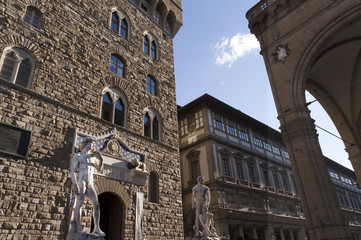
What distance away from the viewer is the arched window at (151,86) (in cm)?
1519

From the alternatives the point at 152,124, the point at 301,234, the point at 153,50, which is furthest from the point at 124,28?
the point at 301,234

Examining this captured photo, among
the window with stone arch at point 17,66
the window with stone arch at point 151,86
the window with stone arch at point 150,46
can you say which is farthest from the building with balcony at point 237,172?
the window with stone arch at point 17,66

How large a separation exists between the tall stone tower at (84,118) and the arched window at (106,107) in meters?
0.05

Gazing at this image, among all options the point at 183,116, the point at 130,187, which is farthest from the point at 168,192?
the point at 183,116

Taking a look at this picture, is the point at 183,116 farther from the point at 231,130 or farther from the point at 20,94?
the point at 20,94

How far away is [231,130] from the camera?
25156mm

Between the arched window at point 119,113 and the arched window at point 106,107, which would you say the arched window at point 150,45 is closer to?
the arched window at point 119,113

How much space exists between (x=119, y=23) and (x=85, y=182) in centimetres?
1079

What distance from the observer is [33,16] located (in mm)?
10758

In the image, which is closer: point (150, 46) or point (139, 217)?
point (139, 217)

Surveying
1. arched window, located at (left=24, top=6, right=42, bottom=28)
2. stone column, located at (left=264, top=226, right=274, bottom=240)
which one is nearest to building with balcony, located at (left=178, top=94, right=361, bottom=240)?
stone column, located at (left=264, top=226, right=274, bottom=240)

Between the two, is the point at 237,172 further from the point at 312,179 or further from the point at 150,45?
the point at 150,45

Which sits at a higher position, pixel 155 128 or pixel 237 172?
pixel 155 128

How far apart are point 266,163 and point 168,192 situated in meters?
16.4
